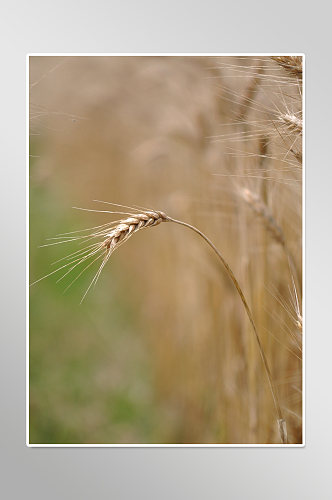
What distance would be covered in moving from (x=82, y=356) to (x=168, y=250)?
16.6 inches

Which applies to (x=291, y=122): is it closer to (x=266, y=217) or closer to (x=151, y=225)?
(x=266, y=217)

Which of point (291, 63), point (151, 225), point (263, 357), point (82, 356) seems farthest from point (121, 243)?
point (291, 63)

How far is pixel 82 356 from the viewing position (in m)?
1.75

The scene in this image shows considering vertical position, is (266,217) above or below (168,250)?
above

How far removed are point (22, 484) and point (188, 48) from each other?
1461 mm

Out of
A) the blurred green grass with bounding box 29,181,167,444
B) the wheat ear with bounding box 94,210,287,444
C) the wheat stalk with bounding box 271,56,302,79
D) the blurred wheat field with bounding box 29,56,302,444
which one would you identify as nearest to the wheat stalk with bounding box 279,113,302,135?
→ the blurred wheat field with bounding box 29,56,302,444

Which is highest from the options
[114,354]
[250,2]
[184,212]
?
[250,2]

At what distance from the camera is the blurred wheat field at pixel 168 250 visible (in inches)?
68.3

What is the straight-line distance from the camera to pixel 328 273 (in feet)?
5.85

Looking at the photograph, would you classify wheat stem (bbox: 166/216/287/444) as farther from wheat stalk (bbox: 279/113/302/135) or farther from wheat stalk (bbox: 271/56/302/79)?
wheat stalk (bbox: 271/56/302/79)

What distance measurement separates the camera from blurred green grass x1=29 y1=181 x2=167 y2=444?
1.74 metres

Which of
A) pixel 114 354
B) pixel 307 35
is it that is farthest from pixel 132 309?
pixel 307 35

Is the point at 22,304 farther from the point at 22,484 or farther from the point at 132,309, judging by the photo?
the point at 22,484

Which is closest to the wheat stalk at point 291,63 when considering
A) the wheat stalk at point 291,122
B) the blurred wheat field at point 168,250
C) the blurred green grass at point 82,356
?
the blurred wheat field at point 168,250
